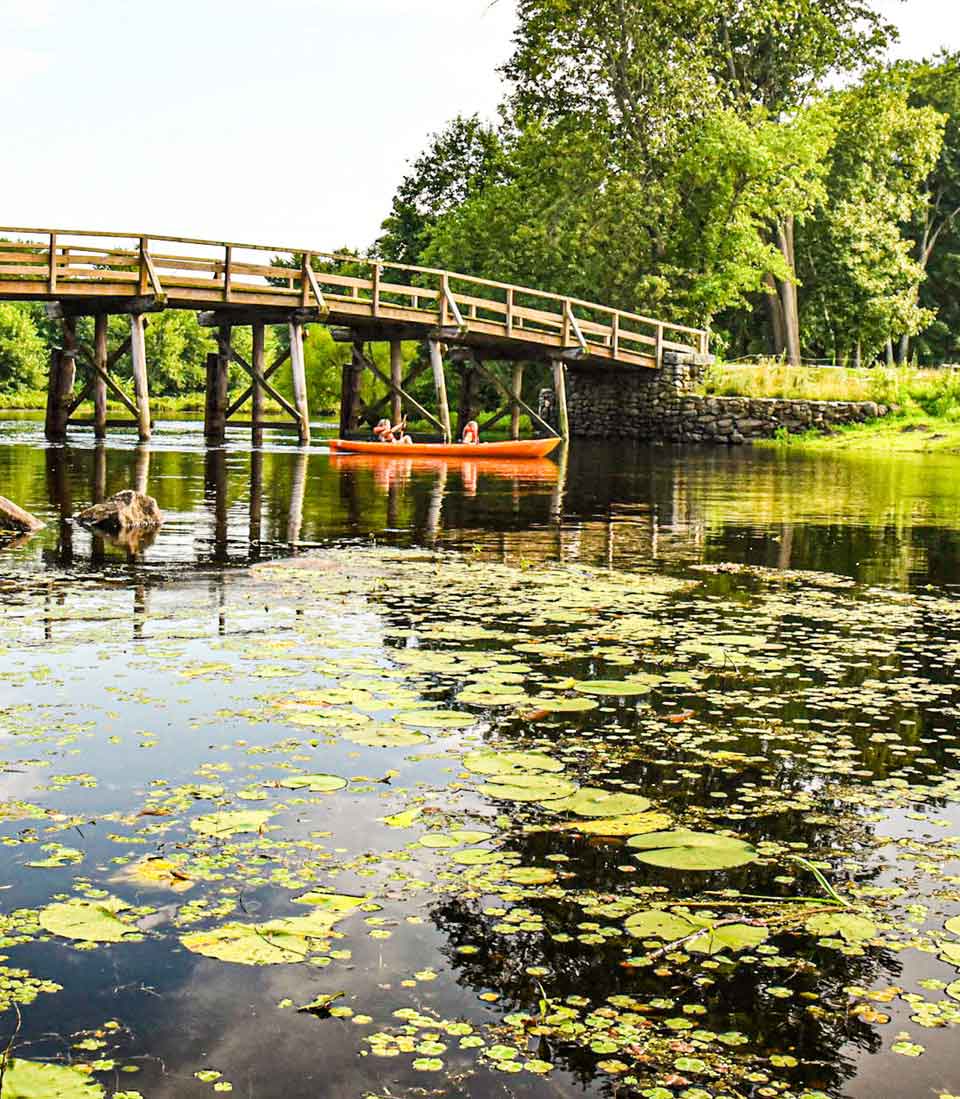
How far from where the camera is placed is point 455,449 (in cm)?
2936

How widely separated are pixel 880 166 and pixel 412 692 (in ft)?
160

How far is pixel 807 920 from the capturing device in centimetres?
379

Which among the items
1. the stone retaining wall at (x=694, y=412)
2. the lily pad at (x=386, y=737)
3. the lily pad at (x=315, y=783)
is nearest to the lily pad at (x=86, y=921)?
the lily pad at (x=315, y=783)

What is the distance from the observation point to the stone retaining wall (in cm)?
4241

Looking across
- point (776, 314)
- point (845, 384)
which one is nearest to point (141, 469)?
point (845, 384)

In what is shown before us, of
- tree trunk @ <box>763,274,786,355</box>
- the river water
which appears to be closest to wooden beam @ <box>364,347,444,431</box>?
tree trunk @ <box>763,274,786,355</box>

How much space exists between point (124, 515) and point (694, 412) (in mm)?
32021

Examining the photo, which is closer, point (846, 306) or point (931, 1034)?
point (931, 1034)

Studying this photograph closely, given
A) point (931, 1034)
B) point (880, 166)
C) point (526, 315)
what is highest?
point (880, 166)

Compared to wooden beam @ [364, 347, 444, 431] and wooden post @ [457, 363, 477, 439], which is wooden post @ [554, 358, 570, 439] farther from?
wooden beam @ [364, 347, 444, 431]

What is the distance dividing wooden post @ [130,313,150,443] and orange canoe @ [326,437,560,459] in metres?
4.99

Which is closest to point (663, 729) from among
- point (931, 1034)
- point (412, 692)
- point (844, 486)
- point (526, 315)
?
point (412, 692)

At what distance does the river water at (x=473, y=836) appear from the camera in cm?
306

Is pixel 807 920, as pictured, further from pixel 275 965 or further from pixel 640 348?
pixel 640 348
